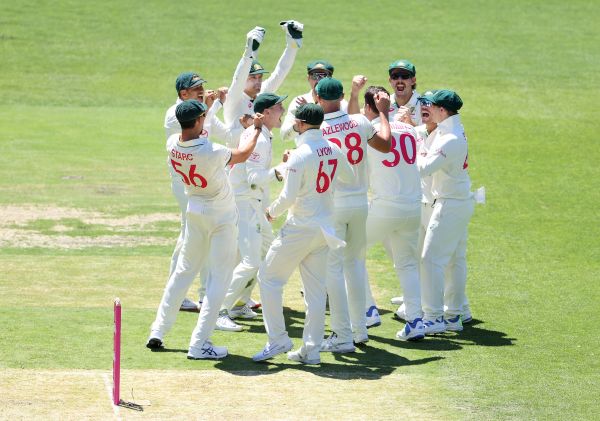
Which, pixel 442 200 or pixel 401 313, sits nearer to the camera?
pixel 442 200

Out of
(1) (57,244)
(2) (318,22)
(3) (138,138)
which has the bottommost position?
(1) (57,244)

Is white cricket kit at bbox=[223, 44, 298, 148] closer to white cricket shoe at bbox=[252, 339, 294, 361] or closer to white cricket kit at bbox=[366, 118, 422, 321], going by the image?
white cricket kit at bbox=[366, 118, 422, 321]

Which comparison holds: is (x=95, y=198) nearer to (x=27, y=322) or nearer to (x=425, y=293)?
(x=27, y=322)

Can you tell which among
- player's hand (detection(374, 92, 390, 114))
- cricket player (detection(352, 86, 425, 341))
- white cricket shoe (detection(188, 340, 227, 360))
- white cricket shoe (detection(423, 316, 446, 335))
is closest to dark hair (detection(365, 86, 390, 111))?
cricket player (detection(352, 86, 425, 341))

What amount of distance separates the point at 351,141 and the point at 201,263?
6.00 ft

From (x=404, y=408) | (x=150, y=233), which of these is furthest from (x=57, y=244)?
(x=404, y=408)

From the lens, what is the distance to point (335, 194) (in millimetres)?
10727

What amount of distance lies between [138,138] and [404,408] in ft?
48.1

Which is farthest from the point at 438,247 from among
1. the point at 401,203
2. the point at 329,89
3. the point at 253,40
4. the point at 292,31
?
the point at 292,31

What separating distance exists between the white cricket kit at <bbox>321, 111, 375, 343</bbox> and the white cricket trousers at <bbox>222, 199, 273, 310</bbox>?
1234 mm

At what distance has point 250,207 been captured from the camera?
1188cm

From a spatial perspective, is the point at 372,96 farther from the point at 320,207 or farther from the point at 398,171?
the point at 320,207

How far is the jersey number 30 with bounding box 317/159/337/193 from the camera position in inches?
399

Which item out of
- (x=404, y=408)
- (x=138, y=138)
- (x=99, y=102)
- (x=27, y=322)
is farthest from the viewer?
(x=99, y=102)
